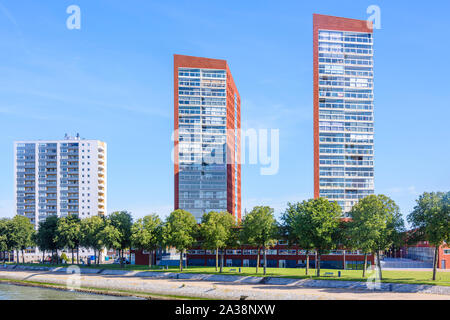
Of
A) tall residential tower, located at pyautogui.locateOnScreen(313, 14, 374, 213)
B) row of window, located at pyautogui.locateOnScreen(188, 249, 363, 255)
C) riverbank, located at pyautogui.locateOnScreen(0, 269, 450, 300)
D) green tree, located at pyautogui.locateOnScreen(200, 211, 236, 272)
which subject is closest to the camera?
riverbank, located at pyautogui.locateOnScreen(0, 269, 450, 300)

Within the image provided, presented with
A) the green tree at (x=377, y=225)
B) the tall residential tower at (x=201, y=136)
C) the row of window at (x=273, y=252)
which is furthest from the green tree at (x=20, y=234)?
the green tree at (x=377, y=225)

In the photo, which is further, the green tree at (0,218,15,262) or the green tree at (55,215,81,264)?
the green tree at (0,218,15,262)

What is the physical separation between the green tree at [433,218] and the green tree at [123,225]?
69.9 metres

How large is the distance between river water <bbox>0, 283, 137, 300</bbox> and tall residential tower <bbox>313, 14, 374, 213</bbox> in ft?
285

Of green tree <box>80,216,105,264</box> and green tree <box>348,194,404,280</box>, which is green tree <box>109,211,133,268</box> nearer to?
green tree <box>80,216,105,264</box>

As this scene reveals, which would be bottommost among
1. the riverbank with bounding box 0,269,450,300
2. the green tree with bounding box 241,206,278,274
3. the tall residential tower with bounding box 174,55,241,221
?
the riverbank with bounding box 0,269,450,300

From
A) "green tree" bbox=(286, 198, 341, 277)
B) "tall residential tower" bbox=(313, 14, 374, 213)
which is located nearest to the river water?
"green tree" bbox=(286, 198, 341, 277)

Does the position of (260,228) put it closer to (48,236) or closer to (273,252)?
(273,252)

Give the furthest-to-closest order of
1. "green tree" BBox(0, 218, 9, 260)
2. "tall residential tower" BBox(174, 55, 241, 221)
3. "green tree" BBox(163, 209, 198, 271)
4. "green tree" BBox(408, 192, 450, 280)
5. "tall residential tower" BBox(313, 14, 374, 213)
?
"tall residential tower" BBox(174, 55, 241, 221) → "tall residential tower" BBox(313, 14, 374, 213) → "green tree" BBox(0, 218, 9, 260) → "green tree" BBox(163, 209, 198, 271) → "green tree" BBox(408, 192, 450, 280)

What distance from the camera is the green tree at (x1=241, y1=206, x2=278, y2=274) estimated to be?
329 ft

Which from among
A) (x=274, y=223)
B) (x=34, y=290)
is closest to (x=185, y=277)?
(x=274, y=223)

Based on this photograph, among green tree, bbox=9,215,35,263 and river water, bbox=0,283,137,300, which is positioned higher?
green tree, bbox=9,215,35,263

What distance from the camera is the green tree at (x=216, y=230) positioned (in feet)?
350
